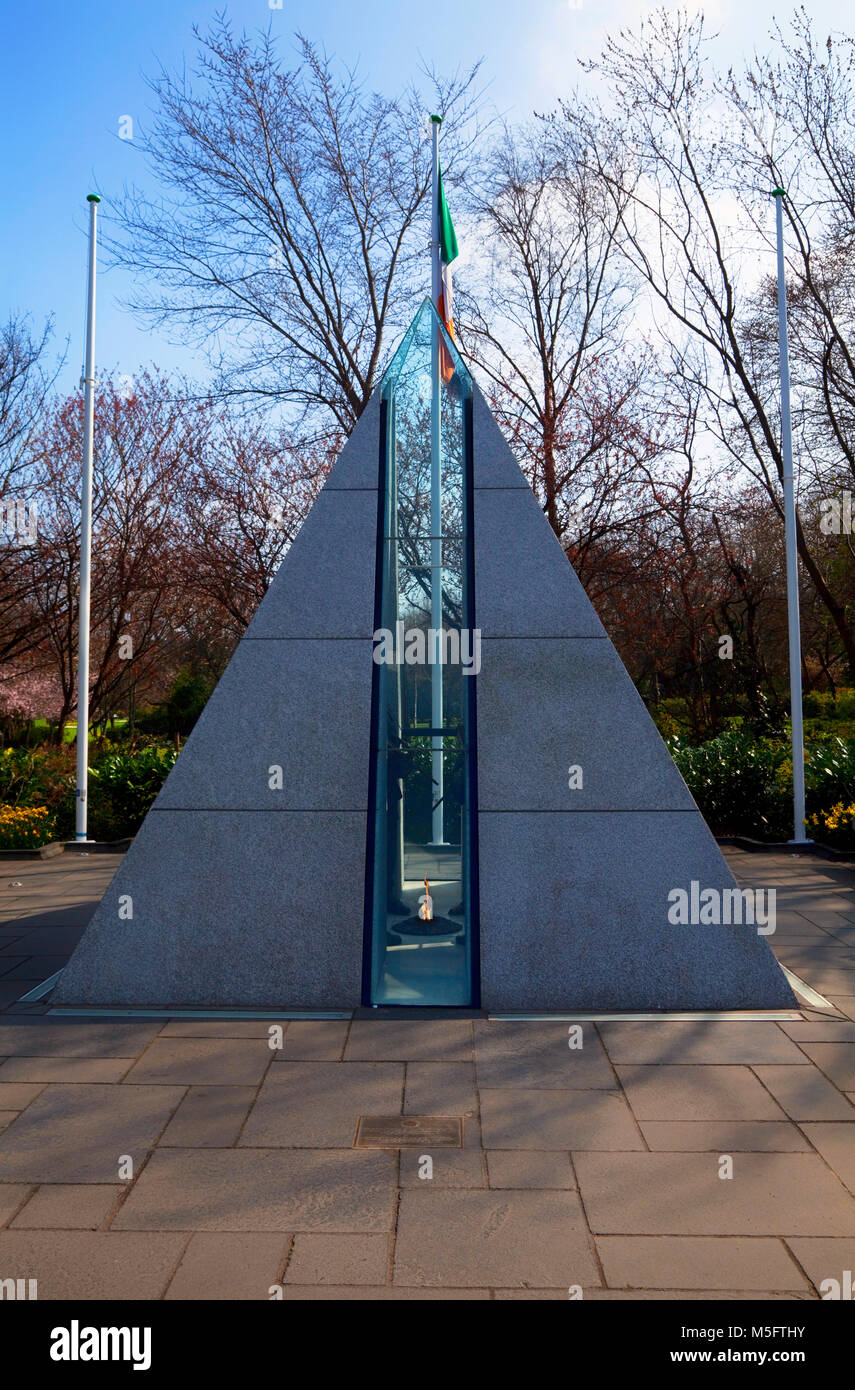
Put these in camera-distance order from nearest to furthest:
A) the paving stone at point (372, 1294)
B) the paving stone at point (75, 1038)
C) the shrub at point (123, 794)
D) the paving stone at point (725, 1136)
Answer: the paving stone at point (372, 1294) → the paving stone at point (725, 1136) → the paving stone at point (75, 1038) → the shrub at point (123, 794)

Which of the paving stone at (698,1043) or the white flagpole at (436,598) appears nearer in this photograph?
the paving stone at (698,1043)

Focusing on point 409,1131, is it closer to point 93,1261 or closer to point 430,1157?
point 430,1157

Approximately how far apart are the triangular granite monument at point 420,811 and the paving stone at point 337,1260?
2.67 m

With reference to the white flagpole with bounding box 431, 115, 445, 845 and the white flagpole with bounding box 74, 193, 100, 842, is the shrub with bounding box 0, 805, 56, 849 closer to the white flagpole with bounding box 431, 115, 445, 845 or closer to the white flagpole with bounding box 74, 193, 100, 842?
the white flagpole with bounding box 74, 193, 100, 842

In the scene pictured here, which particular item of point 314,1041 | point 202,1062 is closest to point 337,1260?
point 202,1062

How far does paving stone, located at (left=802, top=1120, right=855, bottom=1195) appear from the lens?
4.16 meters

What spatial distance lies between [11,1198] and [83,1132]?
2.03 ft

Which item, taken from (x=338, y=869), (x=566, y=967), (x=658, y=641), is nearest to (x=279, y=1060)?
(x=338, y=869)

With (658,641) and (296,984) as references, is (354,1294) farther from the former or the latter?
(658,641)

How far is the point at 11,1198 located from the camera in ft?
12.9

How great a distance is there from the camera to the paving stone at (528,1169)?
13.3 feet

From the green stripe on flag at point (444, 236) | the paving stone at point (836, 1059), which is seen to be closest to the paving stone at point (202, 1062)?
the paving stone at point (836, 1059)

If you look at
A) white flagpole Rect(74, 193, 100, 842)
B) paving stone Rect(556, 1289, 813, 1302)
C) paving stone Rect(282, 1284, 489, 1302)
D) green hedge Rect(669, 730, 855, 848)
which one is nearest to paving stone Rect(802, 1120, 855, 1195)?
paving stone Rect(556, 1289, 813, 1302)

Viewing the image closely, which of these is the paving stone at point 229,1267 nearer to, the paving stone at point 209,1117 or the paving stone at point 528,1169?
the paving stone at point 209,1117
